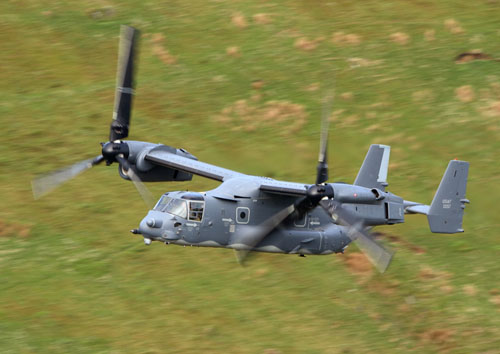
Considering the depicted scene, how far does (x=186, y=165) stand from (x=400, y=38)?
121 feet

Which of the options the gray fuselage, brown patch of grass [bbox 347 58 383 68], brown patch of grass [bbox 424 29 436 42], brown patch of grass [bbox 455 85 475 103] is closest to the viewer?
the gray fuselage

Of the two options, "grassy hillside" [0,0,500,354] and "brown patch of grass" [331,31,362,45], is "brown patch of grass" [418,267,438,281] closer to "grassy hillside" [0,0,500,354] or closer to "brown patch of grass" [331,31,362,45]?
"grassy hillside" [0,0,500,354]

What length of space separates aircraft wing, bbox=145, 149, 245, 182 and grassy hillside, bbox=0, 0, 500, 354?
27.3ft

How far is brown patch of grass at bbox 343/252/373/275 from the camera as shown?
4662 cm

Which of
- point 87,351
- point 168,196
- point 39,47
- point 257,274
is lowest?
point 87,351

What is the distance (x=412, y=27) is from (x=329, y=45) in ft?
25.1

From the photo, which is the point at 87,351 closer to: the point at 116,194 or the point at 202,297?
the point at 202,297

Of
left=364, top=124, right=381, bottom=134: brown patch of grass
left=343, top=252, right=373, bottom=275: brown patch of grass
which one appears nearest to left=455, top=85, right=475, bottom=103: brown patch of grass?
left=364, top=124, right=381, bottom=134: brown patch of grass

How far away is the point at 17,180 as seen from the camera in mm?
53875

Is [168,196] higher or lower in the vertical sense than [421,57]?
lower

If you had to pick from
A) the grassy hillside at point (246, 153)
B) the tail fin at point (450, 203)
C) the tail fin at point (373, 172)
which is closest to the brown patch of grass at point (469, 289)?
the grassy hillside at point (246, 153)

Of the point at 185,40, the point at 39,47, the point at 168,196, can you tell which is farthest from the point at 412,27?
the point at 168,196

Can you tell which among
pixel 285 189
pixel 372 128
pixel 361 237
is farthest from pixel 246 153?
pixel 361 237

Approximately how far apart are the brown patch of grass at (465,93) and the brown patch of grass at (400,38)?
24.2 feet
